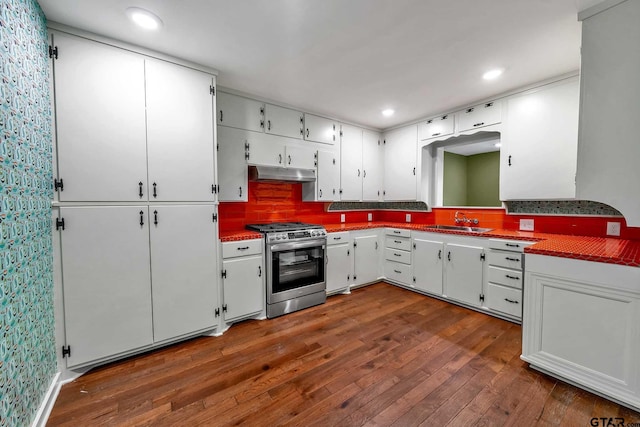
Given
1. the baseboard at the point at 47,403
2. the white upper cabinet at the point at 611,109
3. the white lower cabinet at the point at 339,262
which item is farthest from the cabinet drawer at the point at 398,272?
the baseboard at the point at 47,403

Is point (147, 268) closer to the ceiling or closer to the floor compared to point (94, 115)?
closer to the floor

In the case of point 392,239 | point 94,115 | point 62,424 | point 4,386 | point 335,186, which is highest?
point 94,115

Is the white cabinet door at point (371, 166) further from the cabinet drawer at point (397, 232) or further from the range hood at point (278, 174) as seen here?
the range hood at point (278, 174)

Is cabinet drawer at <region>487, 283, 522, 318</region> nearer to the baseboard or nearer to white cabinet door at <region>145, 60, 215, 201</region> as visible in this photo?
white cabinet door at <region>145, 60, 215, 201</region>

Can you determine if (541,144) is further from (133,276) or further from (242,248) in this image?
(133,276)

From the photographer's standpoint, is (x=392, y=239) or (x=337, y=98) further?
(x=392, y=239)

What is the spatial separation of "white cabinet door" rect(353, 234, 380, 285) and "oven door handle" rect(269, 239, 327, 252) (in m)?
0.67

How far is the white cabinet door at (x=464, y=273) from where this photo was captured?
2.92 m

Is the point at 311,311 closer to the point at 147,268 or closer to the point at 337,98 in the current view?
the point at 147,268

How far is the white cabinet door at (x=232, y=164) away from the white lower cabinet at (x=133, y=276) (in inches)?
19.4

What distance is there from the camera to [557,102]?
254cm

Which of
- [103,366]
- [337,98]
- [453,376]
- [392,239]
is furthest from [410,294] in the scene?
[103,366]

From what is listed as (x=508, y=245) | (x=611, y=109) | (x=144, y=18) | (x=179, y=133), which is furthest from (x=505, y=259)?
(x=144, y=18)

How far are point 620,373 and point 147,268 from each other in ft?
11.1
